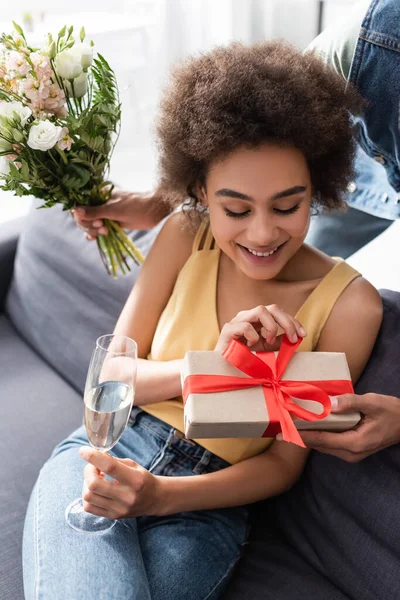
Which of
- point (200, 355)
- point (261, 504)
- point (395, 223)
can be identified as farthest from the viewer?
point (395, 223)

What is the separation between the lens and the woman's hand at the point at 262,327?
1164 millimetres

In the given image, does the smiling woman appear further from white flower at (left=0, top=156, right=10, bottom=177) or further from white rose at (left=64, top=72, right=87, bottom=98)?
white flower at (left=0, top=156, right=10, bottom=177)

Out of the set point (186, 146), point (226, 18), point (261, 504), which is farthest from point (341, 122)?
point (226, 18)

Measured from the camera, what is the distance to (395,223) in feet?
5.75

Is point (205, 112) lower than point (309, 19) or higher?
higher

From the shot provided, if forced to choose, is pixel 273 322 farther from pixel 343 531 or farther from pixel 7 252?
pixel 7 252

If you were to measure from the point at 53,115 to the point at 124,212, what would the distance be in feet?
1.14

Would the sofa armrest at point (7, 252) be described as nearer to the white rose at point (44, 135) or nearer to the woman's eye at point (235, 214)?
the white rose at point (44, 135)

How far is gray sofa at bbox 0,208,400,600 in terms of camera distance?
4.26ft

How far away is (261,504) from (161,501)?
387 millimetres

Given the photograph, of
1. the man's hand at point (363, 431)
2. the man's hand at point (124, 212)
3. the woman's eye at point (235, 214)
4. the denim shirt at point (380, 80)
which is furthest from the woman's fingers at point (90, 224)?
the man's hand at point (363, 431)

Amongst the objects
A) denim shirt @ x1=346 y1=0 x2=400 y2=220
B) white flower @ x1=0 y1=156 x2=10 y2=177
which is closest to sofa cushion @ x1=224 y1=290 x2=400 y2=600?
denim shirt @ x1=346 y1=0 x2=400 y2=220

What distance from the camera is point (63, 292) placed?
2107 mm

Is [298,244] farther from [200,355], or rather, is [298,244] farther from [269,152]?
[200,355]
